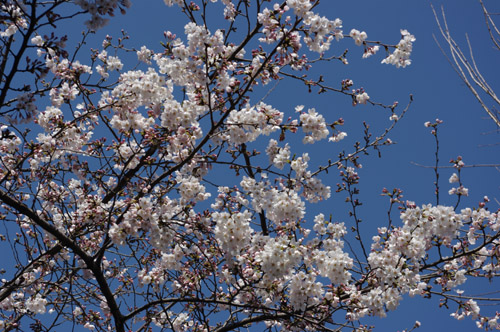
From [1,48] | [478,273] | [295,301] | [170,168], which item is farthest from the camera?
[478,273]

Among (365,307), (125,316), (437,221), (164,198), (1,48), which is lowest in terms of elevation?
(365,307)

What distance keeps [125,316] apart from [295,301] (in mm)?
2304

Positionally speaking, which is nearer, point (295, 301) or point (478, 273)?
point (295, 301)

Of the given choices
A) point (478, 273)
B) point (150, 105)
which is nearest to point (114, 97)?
point (150, 105)

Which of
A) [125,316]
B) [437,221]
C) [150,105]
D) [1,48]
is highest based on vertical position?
[150,105]

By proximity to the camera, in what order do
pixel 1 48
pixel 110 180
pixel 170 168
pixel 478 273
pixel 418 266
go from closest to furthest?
pixel 1 48 < pixel 418 266 < pixel 170 168 < pixel 478 273 < pixel 110 180

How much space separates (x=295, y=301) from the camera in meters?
3.99

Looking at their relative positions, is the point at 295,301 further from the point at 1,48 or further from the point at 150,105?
the point at 1,48

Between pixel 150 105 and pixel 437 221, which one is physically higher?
pixel 150 105

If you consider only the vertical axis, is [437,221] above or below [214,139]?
below

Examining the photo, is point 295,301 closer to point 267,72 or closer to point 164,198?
point 164,198

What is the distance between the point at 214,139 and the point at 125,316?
2430 mm

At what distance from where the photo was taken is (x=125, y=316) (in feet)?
17.0

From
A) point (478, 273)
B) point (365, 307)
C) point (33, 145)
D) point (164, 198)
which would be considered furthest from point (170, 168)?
point (478, 273)
